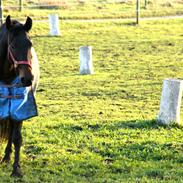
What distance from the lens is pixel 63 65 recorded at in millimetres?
17156

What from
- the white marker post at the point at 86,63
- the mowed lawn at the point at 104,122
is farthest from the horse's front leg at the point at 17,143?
the white marker post at the point at 86,63

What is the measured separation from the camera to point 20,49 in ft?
21.7

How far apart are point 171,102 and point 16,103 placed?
130 inches

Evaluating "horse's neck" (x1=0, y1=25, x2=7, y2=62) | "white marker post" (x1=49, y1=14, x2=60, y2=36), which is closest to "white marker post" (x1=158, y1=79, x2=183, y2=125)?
"horse's neck" (x1=0, y1=25, x2=7, y2=62)

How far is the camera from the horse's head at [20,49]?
255 inches

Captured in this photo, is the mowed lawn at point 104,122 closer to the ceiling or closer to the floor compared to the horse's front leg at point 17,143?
closer to the floor

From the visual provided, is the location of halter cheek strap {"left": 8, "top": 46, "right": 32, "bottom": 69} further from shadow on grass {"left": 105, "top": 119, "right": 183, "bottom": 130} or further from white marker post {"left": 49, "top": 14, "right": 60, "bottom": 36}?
white marker post {"left": 49, "top": 14, "right": 60, "bottom": 36}

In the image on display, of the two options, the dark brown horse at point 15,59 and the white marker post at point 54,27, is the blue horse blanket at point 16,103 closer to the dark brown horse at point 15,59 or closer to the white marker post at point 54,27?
the dark brown horse at point 15,59

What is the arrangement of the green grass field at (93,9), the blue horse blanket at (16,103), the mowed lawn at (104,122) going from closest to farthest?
1. the blue horse blanket at (16,103)
2. the mowed lawn at (104,122)
3. the green grass field at (93,9)

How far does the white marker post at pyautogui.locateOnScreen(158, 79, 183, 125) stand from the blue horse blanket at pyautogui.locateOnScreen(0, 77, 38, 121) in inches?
122

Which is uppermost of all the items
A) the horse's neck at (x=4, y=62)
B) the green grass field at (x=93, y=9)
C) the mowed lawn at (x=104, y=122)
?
the horse's neck at (x=4, y=62)

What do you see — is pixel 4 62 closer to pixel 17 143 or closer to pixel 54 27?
pixel 17 143

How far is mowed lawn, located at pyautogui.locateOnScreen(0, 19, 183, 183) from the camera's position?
24.9 feet

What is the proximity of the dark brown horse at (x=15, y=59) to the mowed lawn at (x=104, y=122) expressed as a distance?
0.47m
